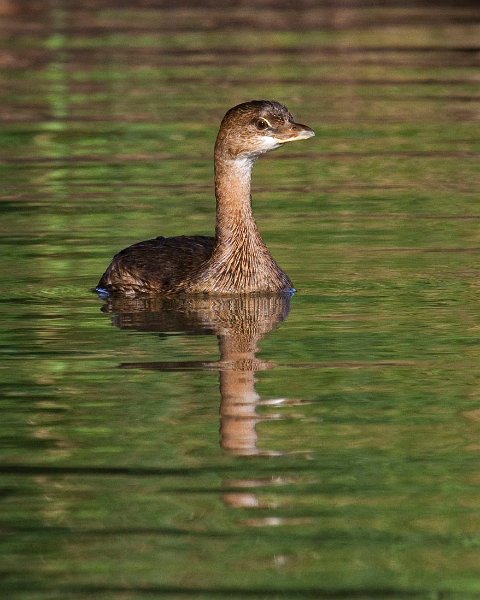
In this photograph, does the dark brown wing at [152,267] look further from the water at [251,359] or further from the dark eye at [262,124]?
the dark eye at [262,124]

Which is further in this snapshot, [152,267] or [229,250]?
[152,267]

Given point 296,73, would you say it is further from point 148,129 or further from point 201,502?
point 201,502

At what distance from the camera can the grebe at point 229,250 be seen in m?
13.2

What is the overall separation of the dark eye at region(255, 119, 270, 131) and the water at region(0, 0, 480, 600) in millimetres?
1133

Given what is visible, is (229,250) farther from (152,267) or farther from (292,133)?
(292,133)

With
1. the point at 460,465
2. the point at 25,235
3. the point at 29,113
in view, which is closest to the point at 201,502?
the point at 460,465

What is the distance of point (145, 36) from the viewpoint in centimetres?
2830

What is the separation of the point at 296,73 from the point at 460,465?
54.6 ft

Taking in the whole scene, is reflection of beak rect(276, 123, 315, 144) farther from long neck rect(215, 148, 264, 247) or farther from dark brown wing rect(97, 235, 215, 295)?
dark brown wing rect(97, 235, 215, 295)

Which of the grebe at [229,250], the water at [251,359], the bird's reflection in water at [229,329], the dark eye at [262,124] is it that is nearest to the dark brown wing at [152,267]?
the grebe at [229,250]

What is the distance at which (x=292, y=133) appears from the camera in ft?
43.0

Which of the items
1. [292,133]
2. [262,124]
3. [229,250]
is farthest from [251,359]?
[262,124]

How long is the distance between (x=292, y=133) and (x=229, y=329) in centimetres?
170

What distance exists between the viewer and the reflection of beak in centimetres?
1302
